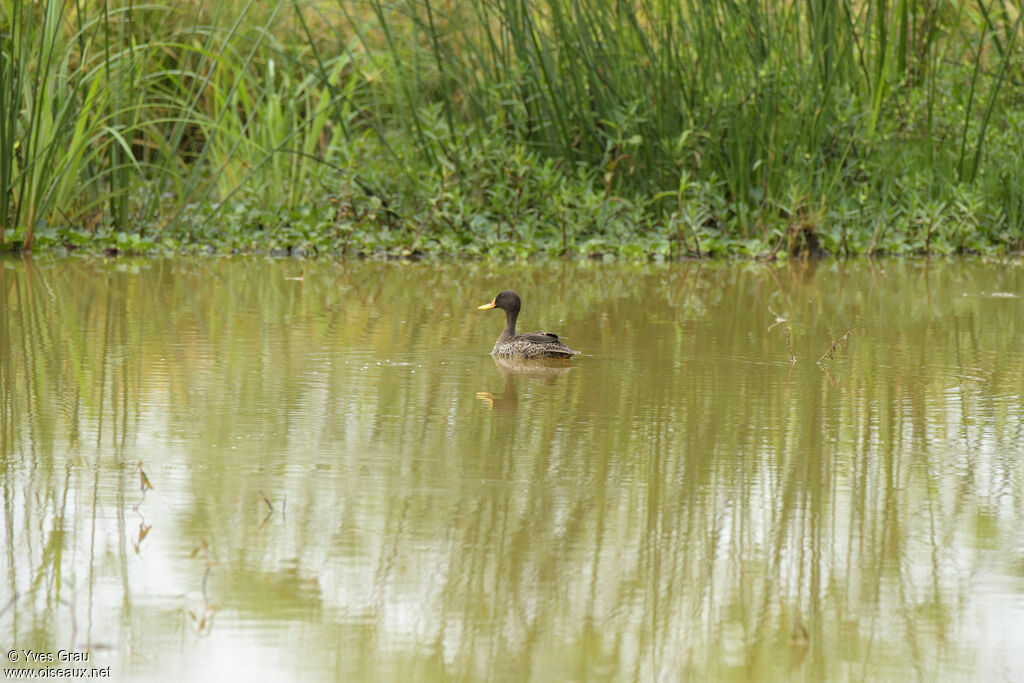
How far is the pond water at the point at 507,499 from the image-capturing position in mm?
2914

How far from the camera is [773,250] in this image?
1030 centimetres

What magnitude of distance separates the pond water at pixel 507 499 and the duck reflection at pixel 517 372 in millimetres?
24

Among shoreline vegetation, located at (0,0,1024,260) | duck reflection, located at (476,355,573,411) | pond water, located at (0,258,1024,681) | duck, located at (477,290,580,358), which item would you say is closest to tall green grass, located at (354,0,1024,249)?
shoreline vegetation, located at (0,0,1024,260)

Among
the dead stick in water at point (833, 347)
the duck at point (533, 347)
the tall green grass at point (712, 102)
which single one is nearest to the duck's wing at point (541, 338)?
the duck at point (533, 347)

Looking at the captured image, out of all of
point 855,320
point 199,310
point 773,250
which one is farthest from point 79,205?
point 855,320

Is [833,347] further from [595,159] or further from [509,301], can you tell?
[595,159]

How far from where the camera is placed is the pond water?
291 centimetres

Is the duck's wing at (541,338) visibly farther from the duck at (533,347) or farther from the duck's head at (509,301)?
the duck's head at (509,301)

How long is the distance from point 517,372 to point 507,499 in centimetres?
213

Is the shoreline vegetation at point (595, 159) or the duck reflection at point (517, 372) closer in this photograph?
the duck reflection at point (517, 372)

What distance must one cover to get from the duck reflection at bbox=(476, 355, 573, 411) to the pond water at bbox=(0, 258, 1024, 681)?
0.08 feet

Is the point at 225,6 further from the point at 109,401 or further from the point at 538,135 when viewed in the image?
the point at 109,401

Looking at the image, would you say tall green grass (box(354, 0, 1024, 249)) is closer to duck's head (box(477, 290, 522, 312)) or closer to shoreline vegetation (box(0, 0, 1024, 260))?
shoreline vegetation (box(0, 0, 1024, 260))

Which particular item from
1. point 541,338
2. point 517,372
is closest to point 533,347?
point 541,338
